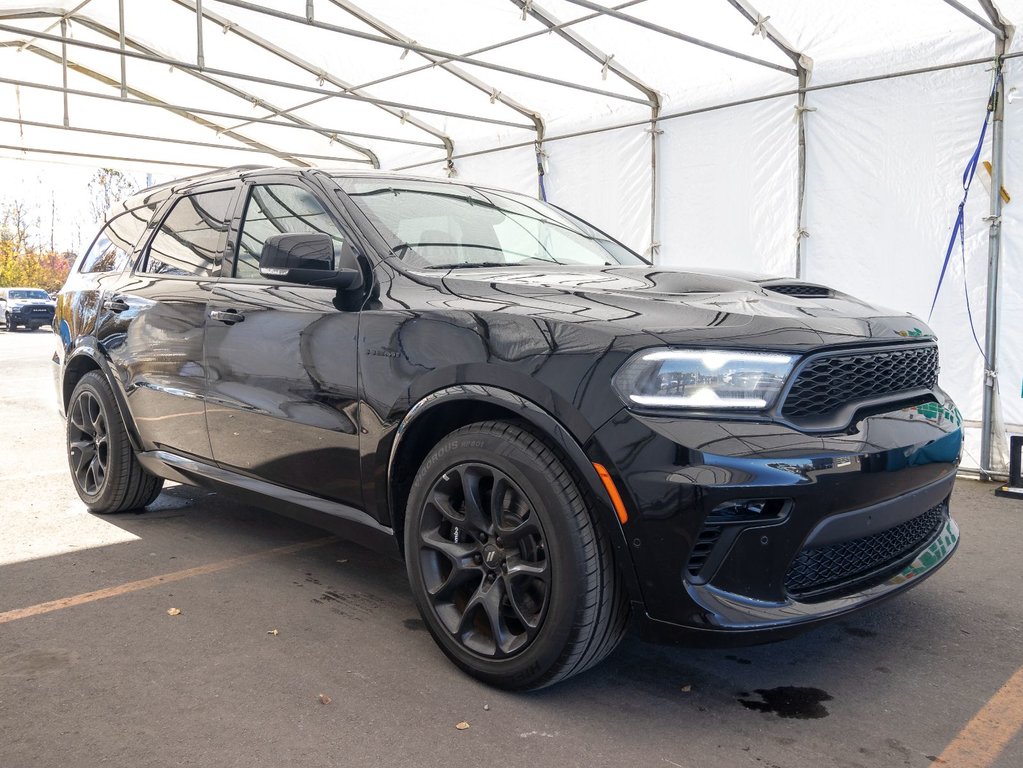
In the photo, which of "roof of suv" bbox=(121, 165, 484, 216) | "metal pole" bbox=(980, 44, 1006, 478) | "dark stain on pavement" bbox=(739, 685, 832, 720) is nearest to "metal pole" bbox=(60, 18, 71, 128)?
"roof of suv" bbox=(121, 165, 484, 216)

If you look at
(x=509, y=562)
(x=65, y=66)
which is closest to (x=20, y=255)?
(x=65, y=66)

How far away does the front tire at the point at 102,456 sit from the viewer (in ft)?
14.6

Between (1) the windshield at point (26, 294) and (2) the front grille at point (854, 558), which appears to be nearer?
(2) the front grille at point (854, 558)

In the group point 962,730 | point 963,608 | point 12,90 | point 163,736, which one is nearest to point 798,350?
point 962,730

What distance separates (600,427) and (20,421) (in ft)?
24.8

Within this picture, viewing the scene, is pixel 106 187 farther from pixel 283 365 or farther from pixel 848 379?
pixel 848 379

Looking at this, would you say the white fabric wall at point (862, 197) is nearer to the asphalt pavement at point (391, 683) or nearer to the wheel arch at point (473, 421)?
the asphalt pavement at point (391, 683)

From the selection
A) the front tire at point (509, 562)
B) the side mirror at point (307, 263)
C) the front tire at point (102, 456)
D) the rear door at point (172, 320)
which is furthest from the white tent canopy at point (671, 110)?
the side mirror at point (307, 263)

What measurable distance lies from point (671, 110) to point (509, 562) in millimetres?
7216

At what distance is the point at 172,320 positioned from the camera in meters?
3.88

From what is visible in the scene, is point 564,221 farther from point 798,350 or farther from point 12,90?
point 12,90

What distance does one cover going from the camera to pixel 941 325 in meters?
6.88

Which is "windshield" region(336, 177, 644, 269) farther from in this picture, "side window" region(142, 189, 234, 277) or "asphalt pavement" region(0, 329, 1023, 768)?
"asphalt pavement" region(0, 329, 1023, 768)

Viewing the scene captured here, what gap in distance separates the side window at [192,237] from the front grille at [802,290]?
2.34 m
